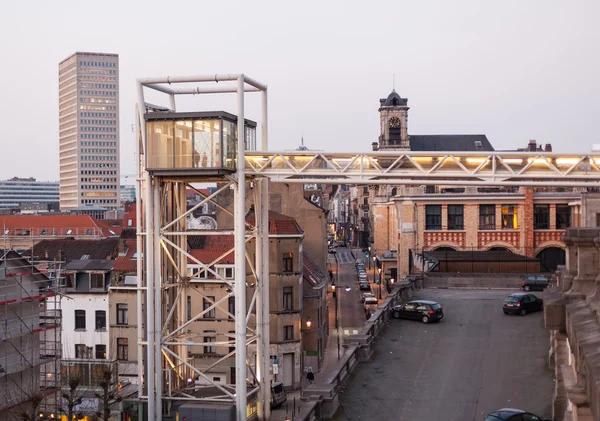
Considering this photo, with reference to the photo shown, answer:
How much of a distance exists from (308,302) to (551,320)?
36.5 metres

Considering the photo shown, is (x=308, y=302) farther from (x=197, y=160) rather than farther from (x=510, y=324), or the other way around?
(x=197, y=160)

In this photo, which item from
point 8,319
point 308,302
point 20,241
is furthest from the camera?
point 20,241

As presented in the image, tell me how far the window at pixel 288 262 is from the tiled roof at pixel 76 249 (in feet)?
53.5

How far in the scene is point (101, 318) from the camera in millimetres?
46906

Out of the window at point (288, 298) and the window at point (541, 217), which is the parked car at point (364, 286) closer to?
the window at point (541, 217)

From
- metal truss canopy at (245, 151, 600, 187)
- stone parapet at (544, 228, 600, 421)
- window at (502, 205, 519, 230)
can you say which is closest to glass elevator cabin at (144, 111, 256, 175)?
metal truss canopy at (245, 151, 600, 187)

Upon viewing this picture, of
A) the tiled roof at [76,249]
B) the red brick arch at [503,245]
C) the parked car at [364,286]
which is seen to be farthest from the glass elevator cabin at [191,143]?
the parked car at [364,286]

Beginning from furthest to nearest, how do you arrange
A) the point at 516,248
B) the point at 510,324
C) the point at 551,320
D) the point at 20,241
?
the point at 20,241 < the point at 516,248 < the point at 510,324 < the point at 551,320

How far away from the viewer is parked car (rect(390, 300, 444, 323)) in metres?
33.3

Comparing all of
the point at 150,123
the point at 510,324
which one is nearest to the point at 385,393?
the point at 150,123

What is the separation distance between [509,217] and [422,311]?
30.7m

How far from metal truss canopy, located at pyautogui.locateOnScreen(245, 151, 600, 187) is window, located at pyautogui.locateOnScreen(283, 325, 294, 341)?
2409cm

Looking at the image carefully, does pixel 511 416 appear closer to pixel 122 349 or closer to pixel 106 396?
pixel 106 396

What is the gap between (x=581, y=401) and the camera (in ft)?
37.1
